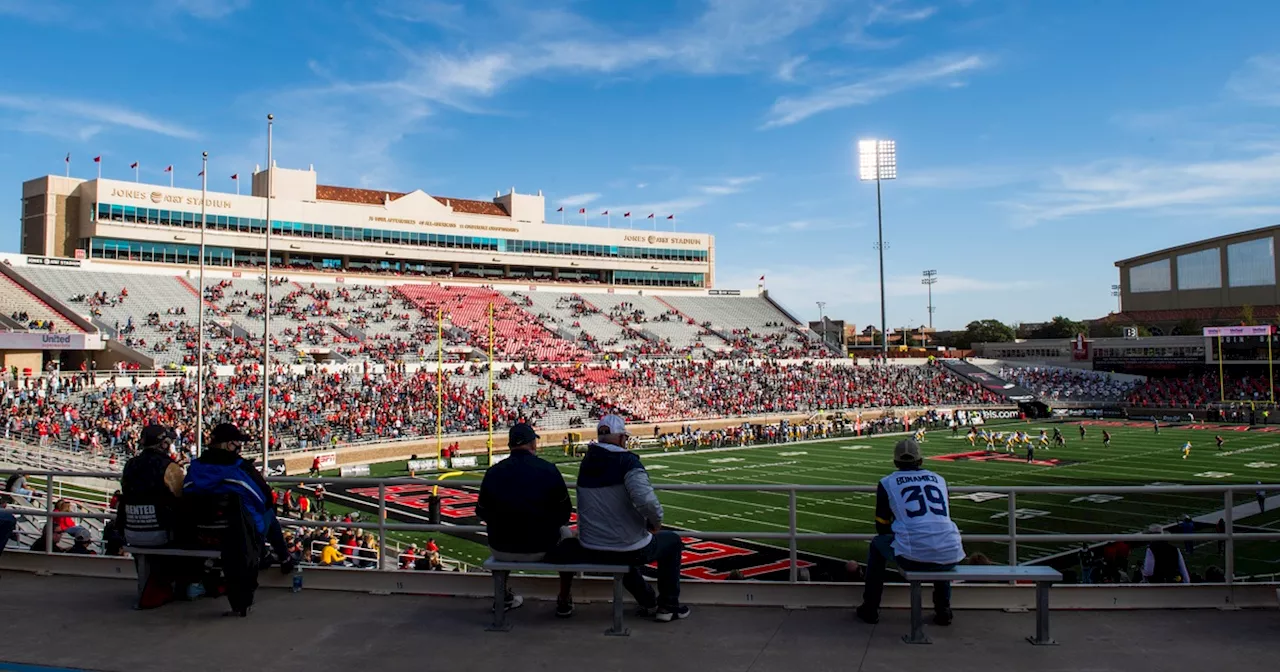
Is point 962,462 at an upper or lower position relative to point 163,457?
lower

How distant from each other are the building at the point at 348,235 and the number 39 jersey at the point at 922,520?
5056cm

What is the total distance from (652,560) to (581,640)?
69 centimetres

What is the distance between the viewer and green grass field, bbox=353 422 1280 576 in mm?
22547

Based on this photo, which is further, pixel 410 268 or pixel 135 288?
pixel 410 268

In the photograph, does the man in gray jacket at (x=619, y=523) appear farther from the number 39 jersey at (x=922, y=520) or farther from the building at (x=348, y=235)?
the building at (x=348, y=235)

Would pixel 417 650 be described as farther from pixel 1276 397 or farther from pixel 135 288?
pixel 1276 397

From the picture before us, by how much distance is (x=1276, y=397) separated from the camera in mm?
64625

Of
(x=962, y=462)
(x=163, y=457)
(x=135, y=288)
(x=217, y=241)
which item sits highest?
(x=217, y=241)

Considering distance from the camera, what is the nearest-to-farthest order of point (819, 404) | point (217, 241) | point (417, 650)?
point (417, 650) < point (819, 404) < point (217, 241)

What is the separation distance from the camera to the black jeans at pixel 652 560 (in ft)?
20.4

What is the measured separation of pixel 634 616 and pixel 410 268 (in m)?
68.5

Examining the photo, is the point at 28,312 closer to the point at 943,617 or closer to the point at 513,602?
the point at 513,602

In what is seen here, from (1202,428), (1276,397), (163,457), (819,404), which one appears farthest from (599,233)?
(163,457)

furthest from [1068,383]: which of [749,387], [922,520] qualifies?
[922,520]
